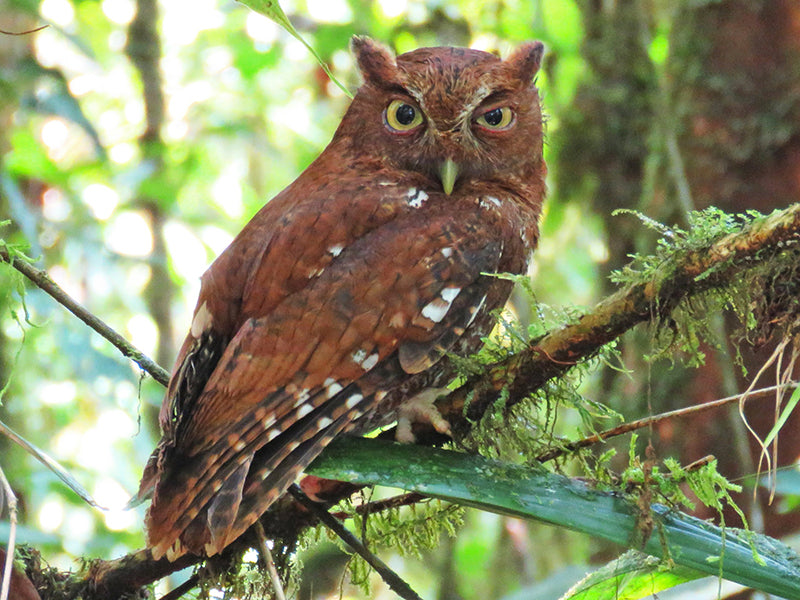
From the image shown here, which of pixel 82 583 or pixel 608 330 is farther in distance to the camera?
pixel 82 583

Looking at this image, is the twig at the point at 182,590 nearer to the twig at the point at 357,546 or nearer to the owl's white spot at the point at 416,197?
the twig at the point at 357,546

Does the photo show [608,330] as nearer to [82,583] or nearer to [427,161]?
[427,161]

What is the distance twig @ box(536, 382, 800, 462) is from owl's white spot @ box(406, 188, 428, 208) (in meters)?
0.72

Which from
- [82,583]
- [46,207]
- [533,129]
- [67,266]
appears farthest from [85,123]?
[82,583]

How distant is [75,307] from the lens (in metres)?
1.85

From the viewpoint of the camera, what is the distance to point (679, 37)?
154 inches

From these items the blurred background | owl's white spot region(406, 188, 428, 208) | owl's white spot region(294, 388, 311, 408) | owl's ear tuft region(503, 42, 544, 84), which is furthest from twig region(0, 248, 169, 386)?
owl's ear tuft region(503, 42, 544, 84)

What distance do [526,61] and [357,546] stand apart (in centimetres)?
146

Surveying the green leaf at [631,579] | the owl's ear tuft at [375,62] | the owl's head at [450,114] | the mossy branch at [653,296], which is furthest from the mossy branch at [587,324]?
the owl's ear tuft at [375,62]

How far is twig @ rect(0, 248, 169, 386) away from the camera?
1.83 meters

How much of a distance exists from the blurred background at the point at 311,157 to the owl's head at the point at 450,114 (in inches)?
15.1

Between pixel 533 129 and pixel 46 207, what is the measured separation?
291 cm

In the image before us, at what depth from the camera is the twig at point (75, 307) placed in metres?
1.83

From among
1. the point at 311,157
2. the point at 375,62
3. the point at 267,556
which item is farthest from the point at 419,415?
the point at 311,157
